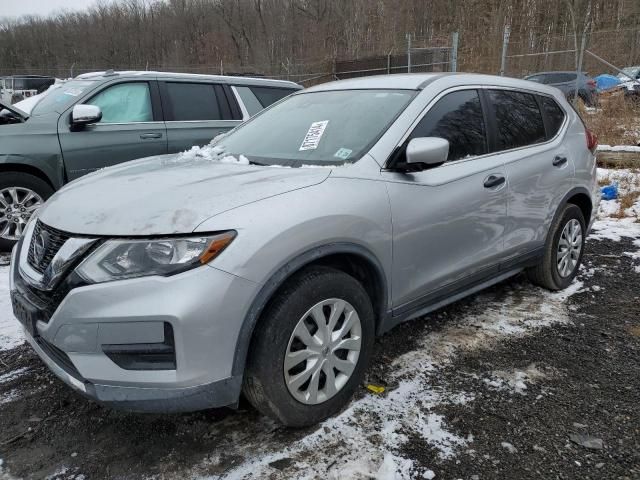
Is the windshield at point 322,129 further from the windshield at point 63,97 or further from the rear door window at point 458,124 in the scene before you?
the windshield at point 63,97

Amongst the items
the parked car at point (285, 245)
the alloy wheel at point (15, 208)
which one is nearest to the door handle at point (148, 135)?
the alloy wheel at point (15, 208)

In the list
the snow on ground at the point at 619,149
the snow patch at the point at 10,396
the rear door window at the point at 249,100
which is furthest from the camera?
the snow on ground at the point at 619,149

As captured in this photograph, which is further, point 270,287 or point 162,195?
point 162,195

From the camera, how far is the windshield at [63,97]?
5297mm

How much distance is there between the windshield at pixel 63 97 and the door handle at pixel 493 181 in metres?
4.32

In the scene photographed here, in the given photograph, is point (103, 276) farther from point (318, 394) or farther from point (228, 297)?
point (318, 394)

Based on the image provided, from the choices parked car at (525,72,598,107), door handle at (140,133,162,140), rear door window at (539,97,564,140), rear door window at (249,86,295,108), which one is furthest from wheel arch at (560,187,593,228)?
parked car at (525,72,598,107)

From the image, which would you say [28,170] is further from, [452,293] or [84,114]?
[452,293]

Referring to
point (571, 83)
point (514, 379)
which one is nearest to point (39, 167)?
point (514, 379)

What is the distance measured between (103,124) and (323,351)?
4194 millimetres

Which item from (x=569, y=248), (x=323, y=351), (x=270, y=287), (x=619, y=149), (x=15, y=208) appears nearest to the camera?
(x=270, y=287)

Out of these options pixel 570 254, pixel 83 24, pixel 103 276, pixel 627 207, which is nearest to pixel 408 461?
pixel 103 276

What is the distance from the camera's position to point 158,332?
192cm

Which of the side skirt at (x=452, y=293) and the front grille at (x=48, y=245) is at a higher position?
the front grille at (x=48, y=245)
